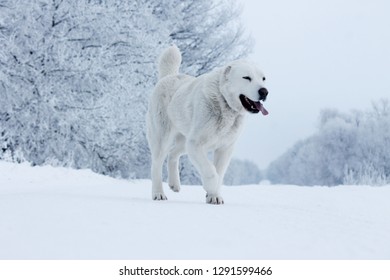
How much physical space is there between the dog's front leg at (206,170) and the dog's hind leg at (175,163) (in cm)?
99

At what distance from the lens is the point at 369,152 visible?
2570 cm

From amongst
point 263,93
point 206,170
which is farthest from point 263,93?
point 206,170

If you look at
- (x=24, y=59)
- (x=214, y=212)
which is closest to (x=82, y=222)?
(x=214, y=212)

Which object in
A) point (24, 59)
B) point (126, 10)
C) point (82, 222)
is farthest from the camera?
point (126, 10)

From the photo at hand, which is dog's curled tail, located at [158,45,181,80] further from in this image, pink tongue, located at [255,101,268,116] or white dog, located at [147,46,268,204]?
pink tongue, located at [255,101,268,116]

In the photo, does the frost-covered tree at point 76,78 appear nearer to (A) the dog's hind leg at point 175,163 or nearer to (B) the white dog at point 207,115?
(A) the dog's hind leg at point 175,163

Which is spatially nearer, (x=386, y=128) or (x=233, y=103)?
(x=233, y=103)

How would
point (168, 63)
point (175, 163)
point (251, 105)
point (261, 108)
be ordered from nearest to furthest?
point (261, 108)
point (251, 105)
point (175, 163)
point (168, 63)

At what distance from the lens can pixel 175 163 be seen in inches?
255

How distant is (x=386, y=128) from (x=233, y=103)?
23.0m

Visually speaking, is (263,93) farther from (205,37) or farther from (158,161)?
(205,37)

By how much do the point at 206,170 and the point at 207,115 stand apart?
547 mm

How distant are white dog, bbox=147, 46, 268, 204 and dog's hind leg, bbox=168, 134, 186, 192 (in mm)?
12

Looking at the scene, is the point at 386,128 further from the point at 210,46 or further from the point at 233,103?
the point at 233,103
